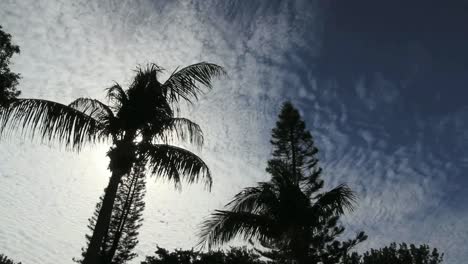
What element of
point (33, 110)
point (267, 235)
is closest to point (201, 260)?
point (267, 235)

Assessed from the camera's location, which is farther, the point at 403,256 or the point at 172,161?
the point at 403,256

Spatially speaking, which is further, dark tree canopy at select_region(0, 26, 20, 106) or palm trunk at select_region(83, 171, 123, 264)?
dark tree canopy at select_region(0, 26, 20, 106)

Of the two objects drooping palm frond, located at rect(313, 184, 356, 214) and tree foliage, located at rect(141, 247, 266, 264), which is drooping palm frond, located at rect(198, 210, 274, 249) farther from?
tree foliage, located at rect(141, 247, 266, 264)

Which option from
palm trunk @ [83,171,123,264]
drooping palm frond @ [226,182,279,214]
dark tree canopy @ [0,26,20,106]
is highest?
dark tree canopy @ [0,26,20,106]

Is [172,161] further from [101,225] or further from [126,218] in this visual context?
[126,218]

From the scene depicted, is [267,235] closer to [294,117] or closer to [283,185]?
[283,185]

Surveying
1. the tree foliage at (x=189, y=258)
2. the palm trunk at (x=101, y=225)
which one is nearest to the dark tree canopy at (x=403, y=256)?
the tree foliage at (x=189, y=258)

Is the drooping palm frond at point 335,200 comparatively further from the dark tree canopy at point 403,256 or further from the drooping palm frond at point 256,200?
the dark tree canopy at point 403,256

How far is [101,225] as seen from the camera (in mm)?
4480

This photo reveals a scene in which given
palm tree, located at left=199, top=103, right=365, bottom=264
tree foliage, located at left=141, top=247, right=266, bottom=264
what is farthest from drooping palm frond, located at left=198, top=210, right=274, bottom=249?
tree foliage, located at left=141, top=247, right=266, bottom=264

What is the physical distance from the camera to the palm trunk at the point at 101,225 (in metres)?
4.29

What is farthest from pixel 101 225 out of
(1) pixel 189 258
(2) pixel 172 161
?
(1) pixel 189 258

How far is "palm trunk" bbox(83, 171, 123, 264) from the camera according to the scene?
4285 mm

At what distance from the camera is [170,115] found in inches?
232
